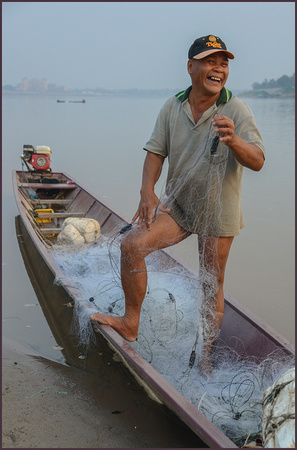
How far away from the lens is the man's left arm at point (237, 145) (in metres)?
2.61

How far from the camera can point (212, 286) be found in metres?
3.41

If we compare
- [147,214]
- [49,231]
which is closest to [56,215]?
[49,231]

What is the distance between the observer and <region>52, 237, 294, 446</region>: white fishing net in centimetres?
321

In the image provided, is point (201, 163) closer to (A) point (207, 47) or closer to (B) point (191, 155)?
(B) point (191, 155)

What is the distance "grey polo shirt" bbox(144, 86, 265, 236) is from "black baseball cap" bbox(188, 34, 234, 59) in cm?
30

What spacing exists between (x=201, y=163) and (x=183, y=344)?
5.15ft

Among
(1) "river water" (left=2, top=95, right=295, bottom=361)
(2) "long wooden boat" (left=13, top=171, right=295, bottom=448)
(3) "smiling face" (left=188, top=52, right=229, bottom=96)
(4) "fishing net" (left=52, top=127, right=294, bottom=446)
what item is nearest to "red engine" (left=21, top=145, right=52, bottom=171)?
(2) "long wooden boat" (left=13, top=171, right=295, bottom=448)

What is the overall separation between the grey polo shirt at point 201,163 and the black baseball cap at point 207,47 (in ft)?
0.97

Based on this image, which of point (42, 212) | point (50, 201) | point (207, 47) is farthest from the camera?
point (50, 201)

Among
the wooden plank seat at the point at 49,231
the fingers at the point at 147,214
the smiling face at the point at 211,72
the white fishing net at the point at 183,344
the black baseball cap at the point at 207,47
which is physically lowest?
the white fishing net at the point at 183,344

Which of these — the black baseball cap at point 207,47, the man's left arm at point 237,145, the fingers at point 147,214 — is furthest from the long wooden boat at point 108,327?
the black baseball cap at point 207,47

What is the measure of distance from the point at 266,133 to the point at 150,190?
57.8ft

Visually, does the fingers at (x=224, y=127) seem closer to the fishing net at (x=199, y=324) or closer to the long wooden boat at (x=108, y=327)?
the fishing net at (x=199, y=324)

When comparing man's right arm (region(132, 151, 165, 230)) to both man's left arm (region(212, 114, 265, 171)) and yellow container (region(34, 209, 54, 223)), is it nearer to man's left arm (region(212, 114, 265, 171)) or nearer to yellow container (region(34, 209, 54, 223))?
man's left arm (region(212, 114, 265, 171))
